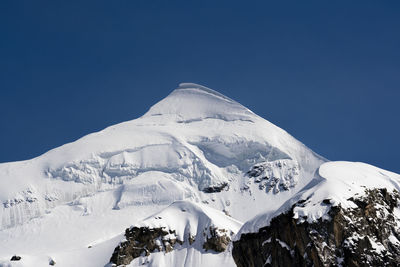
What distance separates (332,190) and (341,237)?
8352mm

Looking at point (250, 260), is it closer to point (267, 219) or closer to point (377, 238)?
point (267, 219)

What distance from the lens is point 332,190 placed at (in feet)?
434

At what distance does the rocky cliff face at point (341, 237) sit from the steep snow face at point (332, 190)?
2.31ft

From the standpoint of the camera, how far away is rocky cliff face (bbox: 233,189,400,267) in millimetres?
124938

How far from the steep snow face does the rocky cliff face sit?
0.70 meters

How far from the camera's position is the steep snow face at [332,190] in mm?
129375

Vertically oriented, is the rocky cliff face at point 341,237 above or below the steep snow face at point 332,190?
below

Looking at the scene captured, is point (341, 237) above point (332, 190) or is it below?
below

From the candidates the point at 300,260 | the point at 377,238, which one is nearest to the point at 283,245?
the point at 300,260

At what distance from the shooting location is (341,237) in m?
126

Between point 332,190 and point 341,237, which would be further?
point 332,190

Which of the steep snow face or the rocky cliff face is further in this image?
the steep snow face

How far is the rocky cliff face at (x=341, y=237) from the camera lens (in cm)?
12494

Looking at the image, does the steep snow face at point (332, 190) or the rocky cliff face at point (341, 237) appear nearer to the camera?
the rocky cliff face at point (341, 237)
